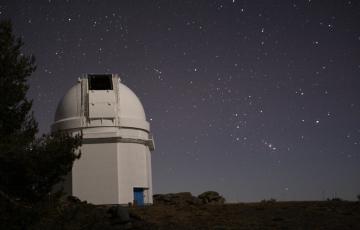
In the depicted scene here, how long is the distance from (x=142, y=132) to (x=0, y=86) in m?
16.0

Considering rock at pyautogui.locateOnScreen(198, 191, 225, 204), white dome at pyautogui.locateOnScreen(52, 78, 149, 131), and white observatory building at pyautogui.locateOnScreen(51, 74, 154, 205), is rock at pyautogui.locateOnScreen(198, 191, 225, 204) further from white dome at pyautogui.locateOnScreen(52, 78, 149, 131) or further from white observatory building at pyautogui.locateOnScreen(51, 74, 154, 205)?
white dome at pyautogui.locateOnScreen(52, 78, 149, 131)

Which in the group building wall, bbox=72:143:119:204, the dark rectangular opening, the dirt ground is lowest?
the dirt ground

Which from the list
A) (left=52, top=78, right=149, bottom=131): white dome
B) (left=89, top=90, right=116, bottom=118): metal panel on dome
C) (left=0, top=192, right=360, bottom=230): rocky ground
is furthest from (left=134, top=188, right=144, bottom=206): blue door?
(left=0, top=192, right=360, bottom=230): rocky ground

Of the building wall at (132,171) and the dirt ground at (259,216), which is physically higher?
the building wall at (132,171)

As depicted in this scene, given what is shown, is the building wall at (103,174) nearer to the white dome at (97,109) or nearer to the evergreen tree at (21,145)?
the white dome at (97,109)

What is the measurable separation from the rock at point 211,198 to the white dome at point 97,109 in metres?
5.61

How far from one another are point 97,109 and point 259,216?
44.3ft

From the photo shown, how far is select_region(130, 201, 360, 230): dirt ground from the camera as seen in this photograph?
1806 cm

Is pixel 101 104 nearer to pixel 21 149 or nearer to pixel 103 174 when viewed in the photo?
pixel 103 174

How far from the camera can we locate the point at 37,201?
50.4 ft

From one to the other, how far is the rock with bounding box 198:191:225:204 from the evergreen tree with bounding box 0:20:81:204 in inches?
614

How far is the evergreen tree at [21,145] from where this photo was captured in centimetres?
1452

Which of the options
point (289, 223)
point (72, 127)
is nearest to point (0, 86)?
point (289, 223)

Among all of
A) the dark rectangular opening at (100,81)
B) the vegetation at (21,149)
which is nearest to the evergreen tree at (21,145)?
the vegetation at (21,149)
